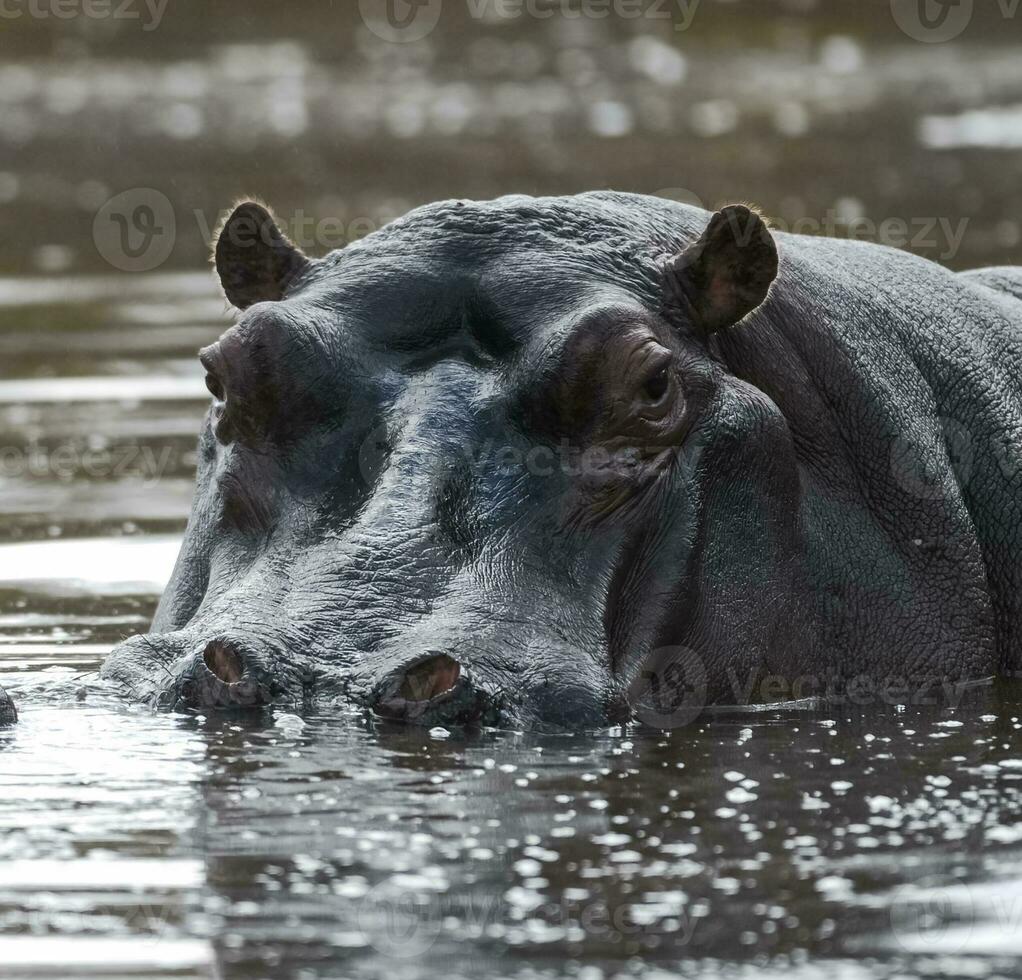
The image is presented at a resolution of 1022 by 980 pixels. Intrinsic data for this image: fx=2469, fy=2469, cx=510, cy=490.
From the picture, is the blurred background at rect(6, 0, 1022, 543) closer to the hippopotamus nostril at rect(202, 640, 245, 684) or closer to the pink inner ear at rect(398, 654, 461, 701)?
the hippopotamus nostril at rect(202, 640, 245, 684)

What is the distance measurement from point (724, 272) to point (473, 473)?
99cm

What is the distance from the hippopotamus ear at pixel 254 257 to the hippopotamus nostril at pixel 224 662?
156 cm

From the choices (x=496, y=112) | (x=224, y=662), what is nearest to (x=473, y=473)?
(x=224, y=662)

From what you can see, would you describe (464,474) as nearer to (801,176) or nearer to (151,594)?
(151,594)

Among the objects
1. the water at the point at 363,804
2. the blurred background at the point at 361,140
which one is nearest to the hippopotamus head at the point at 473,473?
the water at the point at 363,804

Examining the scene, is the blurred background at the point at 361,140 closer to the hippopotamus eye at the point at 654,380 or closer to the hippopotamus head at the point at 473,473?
the hippopotamus head at the point at 473,473

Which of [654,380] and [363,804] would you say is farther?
[654,380]

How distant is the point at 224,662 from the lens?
207 inches

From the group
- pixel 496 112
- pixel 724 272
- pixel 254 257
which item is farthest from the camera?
pixel 496 112

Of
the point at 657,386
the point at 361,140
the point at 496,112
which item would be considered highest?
the point at 496,112

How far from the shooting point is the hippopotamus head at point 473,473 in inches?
207

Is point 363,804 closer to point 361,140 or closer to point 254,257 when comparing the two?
point 254,257

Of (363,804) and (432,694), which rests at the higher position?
(432,694)

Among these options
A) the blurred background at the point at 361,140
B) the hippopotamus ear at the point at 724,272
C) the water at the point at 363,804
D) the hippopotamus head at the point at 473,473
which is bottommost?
the water at the point at 363,804
